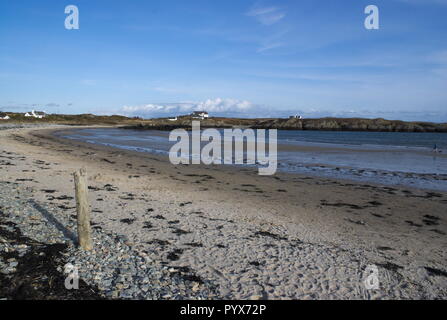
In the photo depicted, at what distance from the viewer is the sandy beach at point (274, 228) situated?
18.0 ft

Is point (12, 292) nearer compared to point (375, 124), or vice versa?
point (12, 292)

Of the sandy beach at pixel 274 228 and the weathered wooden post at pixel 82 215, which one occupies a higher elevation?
the weathered wooden post at pixel 82 215

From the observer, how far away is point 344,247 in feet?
23.1

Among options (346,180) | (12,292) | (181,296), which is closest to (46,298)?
(12,292)

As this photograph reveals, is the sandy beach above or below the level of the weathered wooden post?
below

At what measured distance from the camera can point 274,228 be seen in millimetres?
8172

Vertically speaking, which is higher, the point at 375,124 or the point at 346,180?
the point at 375,124

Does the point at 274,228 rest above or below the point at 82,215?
below

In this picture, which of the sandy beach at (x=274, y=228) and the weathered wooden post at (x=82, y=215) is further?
the weathered wooden post at (x=82, y=215)

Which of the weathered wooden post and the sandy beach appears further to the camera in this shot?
the weathered wooden post

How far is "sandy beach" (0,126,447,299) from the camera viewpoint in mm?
5500

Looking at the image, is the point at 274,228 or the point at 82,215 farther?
the point at 274,228
